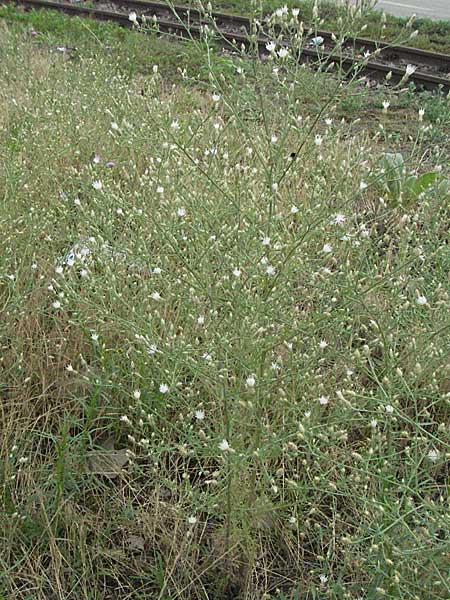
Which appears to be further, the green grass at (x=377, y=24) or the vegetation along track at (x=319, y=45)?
the green grass at (x=377, y=24)

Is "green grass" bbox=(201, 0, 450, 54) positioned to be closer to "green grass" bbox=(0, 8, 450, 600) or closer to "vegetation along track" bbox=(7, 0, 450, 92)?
"vegetation along track" bbox=(7, 0, 450, 92)

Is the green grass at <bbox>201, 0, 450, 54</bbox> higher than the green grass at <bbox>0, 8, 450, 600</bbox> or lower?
higher

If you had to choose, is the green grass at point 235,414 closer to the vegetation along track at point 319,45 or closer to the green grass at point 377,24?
the vegetation along track at point 319,45

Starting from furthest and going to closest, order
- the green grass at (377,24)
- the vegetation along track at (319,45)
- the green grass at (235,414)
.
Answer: the green grass at (377,24)
the vegetation along track at (319,45)
the green grass at (235,414)

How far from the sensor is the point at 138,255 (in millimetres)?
2979

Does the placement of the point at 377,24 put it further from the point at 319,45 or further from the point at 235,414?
the point at 235,414

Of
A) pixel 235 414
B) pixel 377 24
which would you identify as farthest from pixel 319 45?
pixel 235 414

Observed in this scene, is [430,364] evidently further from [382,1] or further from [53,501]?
[382,1]

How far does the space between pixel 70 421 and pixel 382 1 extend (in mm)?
14192

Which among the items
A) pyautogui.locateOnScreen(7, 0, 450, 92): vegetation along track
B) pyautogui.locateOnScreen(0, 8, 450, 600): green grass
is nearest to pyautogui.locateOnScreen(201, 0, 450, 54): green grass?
pyautogui.locateOnScreen(7, 0, 450, 92): vegetation along track

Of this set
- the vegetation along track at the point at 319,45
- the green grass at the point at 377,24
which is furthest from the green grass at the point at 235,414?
the green grass at the point at 377,24

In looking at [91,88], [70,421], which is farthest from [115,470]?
[91,88]

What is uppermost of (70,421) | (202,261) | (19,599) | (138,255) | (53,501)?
(202,261)

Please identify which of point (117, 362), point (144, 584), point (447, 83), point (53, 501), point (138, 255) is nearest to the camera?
point (144, 584)
